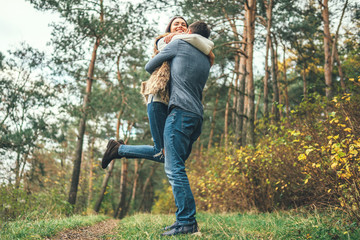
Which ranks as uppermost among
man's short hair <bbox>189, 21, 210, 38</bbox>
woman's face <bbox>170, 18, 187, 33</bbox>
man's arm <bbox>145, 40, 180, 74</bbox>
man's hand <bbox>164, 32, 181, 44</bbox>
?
woman's face <bbox>170, 18, 187, 33</bbox>

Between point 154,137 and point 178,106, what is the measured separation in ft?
1.70

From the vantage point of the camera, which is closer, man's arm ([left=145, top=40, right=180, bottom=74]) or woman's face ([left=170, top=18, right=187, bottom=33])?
man's arm ([left=145, top=40, right=180, bottom=74])

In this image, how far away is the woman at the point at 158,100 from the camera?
2797 millimetres

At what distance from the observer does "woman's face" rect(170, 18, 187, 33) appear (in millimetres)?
3172

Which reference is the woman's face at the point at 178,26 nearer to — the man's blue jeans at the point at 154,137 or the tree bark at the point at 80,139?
the man's blue jeans at the point at 154,137

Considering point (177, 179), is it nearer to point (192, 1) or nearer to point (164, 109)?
point (164, 109)

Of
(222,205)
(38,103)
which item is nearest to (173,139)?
(222,205)

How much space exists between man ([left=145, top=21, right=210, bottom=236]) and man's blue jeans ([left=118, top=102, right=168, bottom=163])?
0.60 feet

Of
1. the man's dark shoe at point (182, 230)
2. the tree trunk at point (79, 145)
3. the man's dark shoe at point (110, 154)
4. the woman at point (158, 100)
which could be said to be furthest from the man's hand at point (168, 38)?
the tree trunk at point (79, 145)

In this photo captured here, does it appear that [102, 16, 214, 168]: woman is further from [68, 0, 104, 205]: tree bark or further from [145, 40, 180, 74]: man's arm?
[68, 0, 104, 205]: tree bark

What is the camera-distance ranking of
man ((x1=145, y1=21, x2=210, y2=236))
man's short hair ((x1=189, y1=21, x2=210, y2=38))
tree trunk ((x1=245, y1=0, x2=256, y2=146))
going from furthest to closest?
tree trunk ((x1=245, y1=0, x2=256, y2=146)) → man's short hair ((x1=189, y1=21, x2=210, y2=38)) → man ((x1=145, y1=21, x2=210, y2=236))

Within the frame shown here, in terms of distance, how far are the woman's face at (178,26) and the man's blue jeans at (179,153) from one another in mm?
1018

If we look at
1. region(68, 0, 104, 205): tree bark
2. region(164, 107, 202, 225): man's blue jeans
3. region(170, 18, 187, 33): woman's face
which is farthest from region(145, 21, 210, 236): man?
region(68, 0, 104, 205): tree bark

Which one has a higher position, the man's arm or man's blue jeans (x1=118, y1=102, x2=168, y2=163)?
the man's arm
